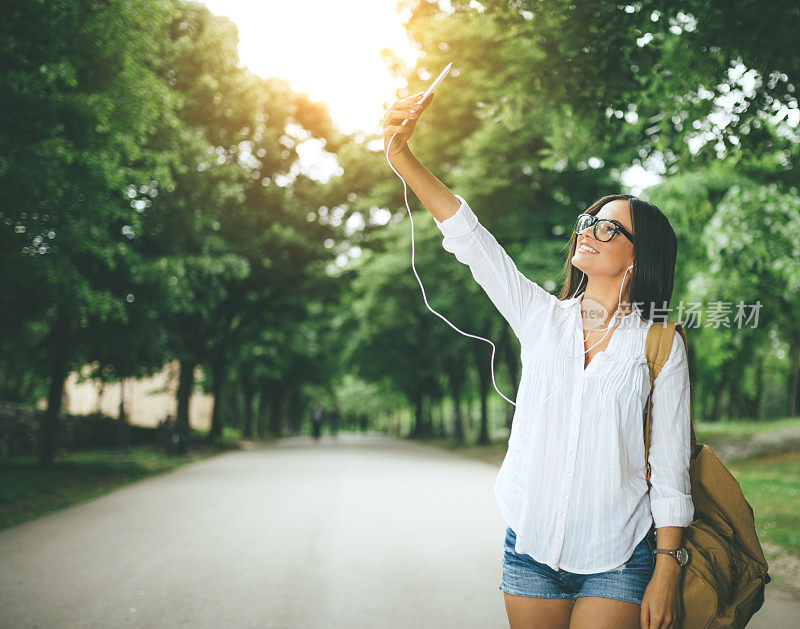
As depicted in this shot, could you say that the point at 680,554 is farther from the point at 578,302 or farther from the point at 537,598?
the point at 578,302

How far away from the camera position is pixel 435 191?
2289mm

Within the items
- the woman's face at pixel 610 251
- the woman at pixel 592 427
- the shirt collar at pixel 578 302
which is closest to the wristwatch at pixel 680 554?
the woman at pixel 592 427

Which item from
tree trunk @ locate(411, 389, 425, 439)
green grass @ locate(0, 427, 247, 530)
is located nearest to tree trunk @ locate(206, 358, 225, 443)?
green grass @ locate(0, 427, 247, 530)

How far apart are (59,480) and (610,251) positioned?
1180 centimetres

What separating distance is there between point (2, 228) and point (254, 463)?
10063mm

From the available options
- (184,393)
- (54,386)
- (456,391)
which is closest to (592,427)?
(54,386)

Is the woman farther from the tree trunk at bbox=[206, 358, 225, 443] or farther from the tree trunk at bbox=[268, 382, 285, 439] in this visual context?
the tree trunk at bbox=[268, 382, 285, 439]

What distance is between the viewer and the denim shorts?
2.00m

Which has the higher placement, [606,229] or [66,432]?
[606,229]

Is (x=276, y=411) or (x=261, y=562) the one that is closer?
(x=261, y=562)

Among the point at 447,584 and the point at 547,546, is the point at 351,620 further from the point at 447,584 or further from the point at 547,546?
the point at 547,546

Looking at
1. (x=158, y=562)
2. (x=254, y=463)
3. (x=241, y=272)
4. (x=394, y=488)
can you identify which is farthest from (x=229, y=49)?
(x=158, y=562)

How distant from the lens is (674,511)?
1.99m

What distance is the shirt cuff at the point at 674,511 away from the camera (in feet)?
6.52
